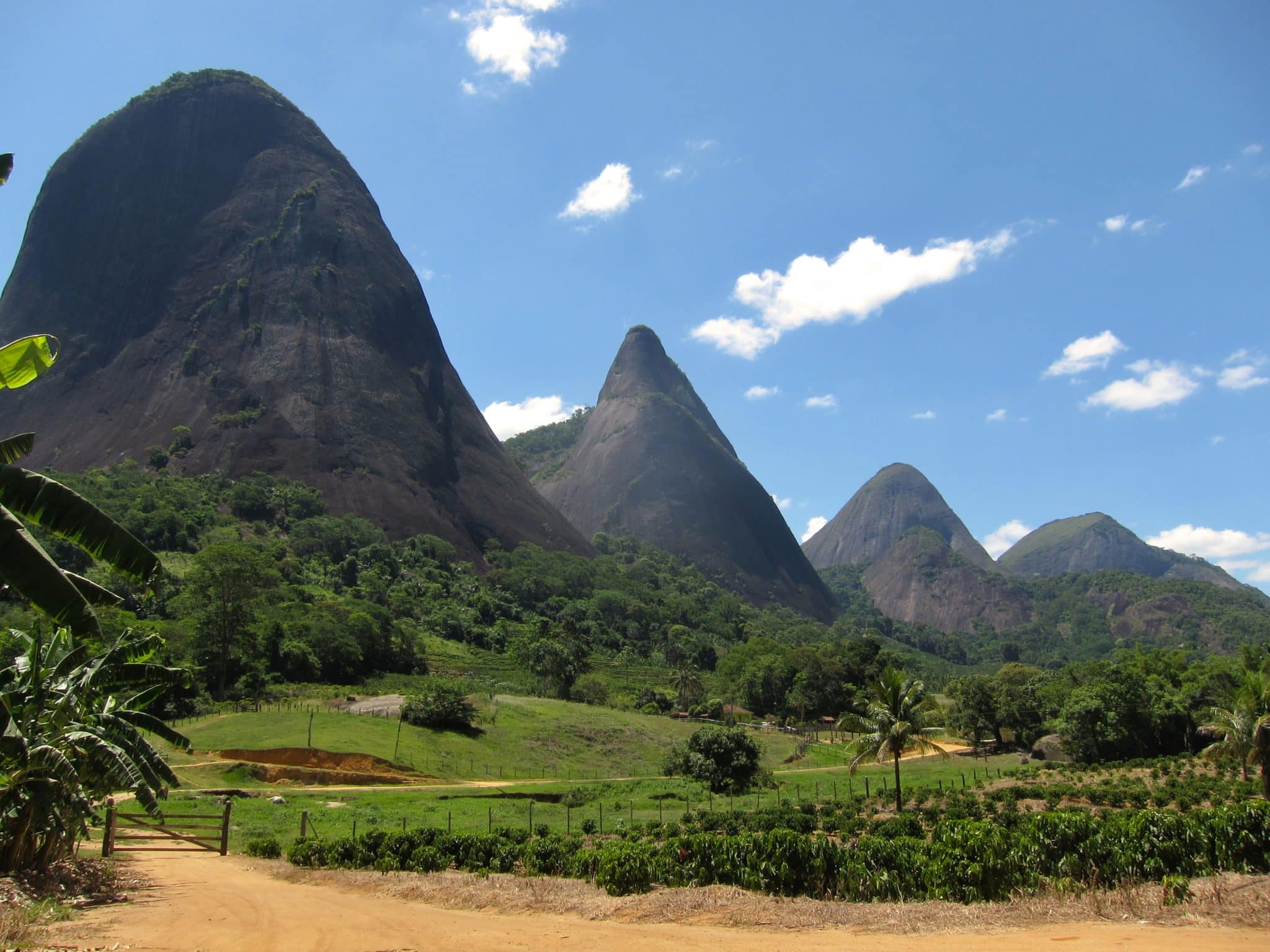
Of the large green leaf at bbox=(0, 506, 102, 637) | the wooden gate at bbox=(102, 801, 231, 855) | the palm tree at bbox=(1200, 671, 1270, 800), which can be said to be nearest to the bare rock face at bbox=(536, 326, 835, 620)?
the palm tree at bbox=(1200, 671, 1270, 800)

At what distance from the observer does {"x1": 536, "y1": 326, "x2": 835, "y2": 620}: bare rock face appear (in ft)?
514

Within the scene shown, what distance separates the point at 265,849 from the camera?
17.6 m

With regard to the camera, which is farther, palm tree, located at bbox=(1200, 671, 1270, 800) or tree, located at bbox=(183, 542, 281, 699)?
tree, located at bbox=(183, 542, 281, 699)

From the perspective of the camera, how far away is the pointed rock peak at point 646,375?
18250cm

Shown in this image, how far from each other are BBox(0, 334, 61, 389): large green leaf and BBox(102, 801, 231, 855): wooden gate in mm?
9442

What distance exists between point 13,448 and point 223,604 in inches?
1739

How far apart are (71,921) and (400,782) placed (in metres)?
24.1

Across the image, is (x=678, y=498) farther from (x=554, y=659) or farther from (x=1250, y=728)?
(x=1250, y=728)

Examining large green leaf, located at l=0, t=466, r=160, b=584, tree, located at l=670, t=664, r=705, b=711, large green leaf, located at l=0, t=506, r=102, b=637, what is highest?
large green leaf, located at l=0, t=466, r=160, b=584

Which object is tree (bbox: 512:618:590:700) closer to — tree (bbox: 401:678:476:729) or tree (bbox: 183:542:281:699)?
tree (bbox: 401:678:476:729)

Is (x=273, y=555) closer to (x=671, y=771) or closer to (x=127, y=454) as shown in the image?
(x=127, y=454)

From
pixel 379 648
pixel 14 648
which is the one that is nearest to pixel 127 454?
pixel 379 648

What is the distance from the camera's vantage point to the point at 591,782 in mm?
34875

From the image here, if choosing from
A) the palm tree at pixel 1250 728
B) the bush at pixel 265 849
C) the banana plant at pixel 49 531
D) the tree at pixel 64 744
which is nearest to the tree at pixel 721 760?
the palm tree at pixel 1250 728
